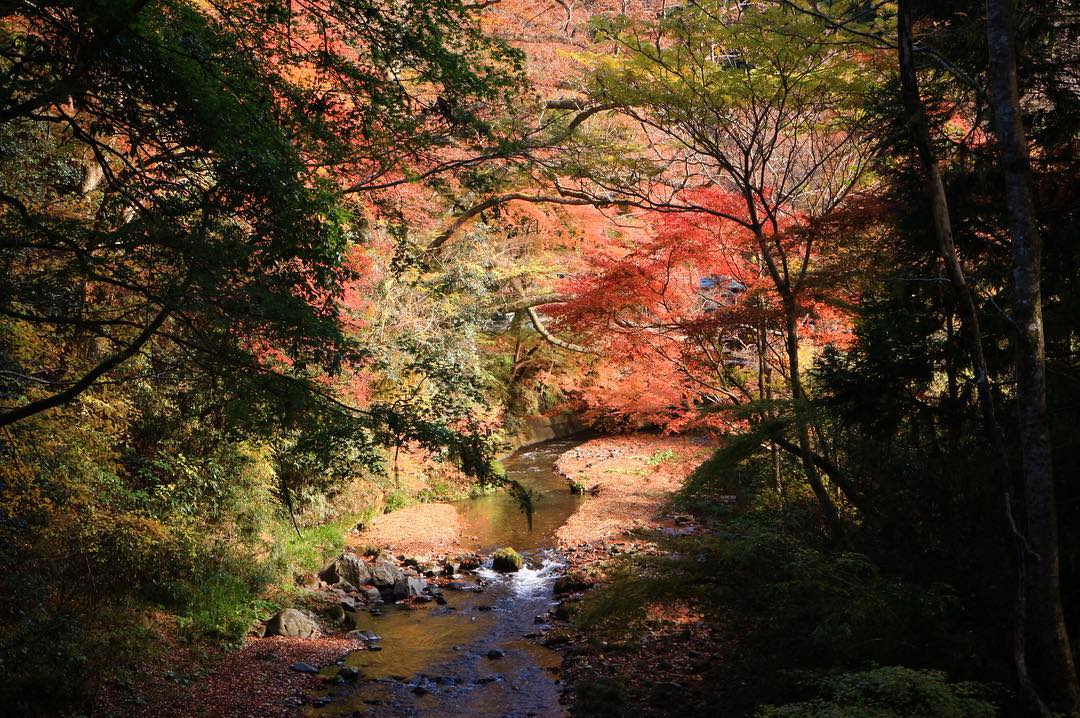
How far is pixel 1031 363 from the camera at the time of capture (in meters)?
4.25

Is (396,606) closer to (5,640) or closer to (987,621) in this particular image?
(5,640)

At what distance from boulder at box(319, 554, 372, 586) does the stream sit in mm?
1060

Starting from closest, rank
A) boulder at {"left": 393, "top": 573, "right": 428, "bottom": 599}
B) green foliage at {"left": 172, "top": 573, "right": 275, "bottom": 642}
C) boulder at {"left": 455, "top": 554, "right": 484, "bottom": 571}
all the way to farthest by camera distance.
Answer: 1. green foliage at {"left": 172, "top": 573, "right": 275, "bottom": 642}
2. boulder at {"left": 393, "top": 573, "right": 428, "bottom": 599}
3. boulder at {"left": 455, "top": 554, "right": 484, "bottom": 571}

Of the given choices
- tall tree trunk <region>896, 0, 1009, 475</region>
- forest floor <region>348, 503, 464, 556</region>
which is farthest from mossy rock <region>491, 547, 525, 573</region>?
tall tree trunk <region>896, 0, 1009, 475</region>

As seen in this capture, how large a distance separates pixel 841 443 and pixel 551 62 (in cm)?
1064

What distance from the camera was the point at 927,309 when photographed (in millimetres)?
6402

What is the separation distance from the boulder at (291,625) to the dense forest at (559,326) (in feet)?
Answer: 0.12

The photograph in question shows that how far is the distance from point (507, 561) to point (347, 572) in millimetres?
2534

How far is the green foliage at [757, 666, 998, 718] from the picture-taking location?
373 centimetres

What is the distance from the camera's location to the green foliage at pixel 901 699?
3732 millimetres

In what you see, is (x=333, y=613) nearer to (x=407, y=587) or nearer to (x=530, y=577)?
(x=407, y=587)

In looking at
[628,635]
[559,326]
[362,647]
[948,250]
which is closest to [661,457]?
[559,326]

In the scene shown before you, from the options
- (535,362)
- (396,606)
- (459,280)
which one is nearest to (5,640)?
(396,606)

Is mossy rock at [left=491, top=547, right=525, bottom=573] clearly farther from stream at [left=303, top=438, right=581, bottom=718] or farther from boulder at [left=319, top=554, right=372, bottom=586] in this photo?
boulder at [left=319, top=554, right=372, bottom=586]
